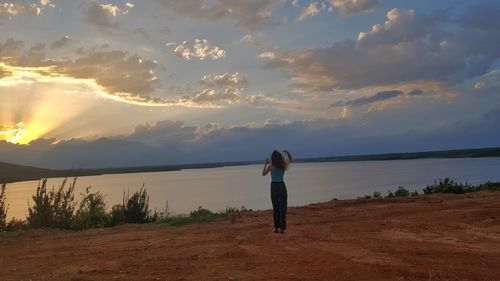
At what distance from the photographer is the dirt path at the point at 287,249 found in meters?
7.57

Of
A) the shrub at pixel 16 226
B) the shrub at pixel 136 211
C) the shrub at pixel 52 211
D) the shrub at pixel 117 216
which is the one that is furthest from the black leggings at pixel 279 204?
the shrub at pixel 16 226

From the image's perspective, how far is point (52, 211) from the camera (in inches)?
662

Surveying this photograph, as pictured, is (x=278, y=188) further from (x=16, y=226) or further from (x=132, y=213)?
(x=16, y=226)

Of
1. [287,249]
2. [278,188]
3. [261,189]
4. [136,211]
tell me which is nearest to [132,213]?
[136,211]

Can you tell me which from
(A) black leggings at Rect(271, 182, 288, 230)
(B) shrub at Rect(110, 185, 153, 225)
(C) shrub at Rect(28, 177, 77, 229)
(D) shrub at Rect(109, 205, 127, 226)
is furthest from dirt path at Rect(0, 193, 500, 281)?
(B) shrub at Rect(110, 185, 153, 225)

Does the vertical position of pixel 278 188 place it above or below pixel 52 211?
above

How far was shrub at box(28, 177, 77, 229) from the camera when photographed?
1661 cm

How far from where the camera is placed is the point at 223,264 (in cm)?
827

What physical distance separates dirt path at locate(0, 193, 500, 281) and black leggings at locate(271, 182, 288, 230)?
0.39 meters

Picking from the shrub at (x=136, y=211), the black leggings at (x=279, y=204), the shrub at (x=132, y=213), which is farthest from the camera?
the shrub at (x=136, y=211)

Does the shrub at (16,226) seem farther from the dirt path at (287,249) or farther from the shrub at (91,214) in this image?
the dirt path at (287,249)

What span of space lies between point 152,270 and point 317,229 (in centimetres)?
509

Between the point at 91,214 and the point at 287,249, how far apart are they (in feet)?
32.3

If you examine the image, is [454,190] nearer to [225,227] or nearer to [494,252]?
[225,227]
